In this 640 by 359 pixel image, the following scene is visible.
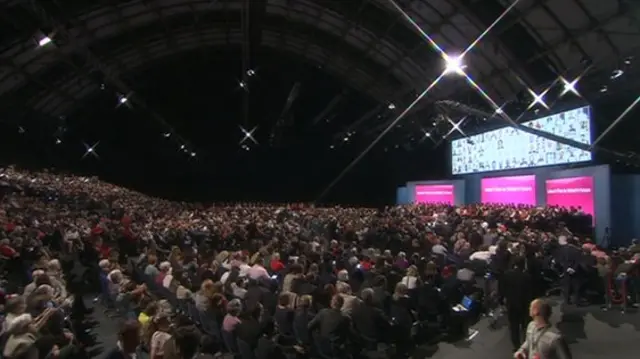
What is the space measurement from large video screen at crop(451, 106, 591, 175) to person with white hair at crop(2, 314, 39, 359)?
68.2ft

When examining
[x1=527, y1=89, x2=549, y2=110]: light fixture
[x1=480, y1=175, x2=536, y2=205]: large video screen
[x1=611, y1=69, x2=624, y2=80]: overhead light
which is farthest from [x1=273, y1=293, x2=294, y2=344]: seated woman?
[x1=480, y1=175, x2=536, y2=205]: large video screen

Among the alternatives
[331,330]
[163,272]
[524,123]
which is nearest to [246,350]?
[331,330]

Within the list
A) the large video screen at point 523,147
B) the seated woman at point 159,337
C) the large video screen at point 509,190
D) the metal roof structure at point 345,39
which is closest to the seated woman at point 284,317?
the seated woman at point 159,337

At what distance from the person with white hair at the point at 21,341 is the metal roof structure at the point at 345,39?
17811mm

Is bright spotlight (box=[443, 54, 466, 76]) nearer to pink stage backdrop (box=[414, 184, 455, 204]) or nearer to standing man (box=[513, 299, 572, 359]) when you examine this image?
pink stage backdrop (box=[414, 184, 455, 204])

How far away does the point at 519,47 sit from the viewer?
940 inches

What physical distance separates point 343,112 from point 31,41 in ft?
80.5

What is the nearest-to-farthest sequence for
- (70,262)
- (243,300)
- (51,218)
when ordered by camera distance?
(243,300) → (70,262) → (51,218)

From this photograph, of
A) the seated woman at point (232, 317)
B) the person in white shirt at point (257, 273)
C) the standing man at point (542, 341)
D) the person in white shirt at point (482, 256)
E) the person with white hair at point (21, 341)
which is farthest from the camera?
the person in white shirt at point (482, 256)

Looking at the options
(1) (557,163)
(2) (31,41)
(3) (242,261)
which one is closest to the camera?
(3) (242,261)

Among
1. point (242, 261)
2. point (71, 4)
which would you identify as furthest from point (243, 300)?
point (71, 4)

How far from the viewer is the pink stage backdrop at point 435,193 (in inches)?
1355

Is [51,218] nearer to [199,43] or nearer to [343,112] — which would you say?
[199,43]

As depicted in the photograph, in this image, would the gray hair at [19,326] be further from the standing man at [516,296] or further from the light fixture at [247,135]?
the light fixture at [247,135]
